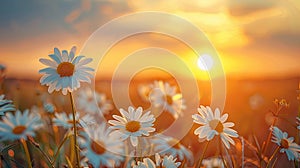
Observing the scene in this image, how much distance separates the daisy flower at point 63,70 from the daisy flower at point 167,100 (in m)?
1.37

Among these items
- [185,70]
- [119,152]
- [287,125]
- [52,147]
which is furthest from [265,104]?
[119,152]

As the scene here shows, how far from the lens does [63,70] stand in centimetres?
159

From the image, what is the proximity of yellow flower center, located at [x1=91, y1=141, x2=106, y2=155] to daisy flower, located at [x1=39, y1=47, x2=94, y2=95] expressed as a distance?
0.29 metres

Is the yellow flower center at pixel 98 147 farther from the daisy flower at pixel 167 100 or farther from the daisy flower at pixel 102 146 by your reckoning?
the daisy flower at pixel 167 100

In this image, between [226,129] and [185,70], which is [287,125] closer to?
[185,70]

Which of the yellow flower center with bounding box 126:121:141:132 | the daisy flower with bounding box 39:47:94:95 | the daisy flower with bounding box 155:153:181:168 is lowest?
the daisy flower with bounding box 155:153:181:168

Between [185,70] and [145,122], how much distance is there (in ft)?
6.12

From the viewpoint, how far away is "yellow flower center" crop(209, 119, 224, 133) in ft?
5.27

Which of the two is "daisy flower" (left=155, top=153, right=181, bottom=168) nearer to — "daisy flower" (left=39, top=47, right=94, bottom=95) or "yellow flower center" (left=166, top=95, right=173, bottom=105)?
"daisy flower" (left=39, top=47, right=94, bottom=95)

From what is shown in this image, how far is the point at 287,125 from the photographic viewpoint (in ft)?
12.3

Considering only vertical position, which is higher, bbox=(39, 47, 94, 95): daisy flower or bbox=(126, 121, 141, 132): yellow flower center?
bbox=(39, 47, 94, 95): daisy flower

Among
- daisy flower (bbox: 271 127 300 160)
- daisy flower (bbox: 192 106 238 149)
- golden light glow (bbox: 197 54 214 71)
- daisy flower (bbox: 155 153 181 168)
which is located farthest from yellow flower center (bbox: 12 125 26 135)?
golden light glow (bbox: 197 54 214 71)

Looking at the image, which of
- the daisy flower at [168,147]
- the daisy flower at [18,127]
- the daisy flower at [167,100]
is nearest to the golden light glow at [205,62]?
the daisy flower at [167,100]

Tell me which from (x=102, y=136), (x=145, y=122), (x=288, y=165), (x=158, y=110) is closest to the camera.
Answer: (x=145, y=122)
